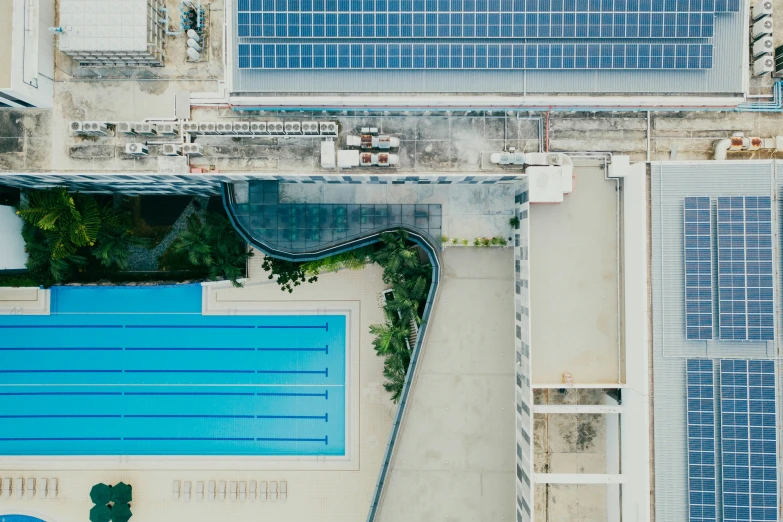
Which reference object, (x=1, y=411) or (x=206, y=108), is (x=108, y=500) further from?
(x=206, y=108)

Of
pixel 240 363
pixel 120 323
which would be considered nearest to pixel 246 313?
pixel 240 363

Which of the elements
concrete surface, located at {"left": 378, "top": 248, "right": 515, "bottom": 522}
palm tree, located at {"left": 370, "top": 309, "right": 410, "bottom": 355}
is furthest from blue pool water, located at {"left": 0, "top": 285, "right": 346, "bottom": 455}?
concrete surface, located at {"left": 378, "top": 248, "right": 515, "bottom": 522}

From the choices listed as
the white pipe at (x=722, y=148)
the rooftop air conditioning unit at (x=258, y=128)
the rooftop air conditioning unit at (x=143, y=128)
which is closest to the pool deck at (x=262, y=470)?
the rooftop air conditioning unit at (x=258, y=128)

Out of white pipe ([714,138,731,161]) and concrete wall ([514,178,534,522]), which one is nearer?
white pipe ([714,138,731,161])

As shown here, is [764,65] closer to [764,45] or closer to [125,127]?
[764,45]

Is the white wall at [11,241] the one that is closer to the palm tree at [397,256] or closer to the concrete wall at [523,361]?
the palm tree at [397,256]

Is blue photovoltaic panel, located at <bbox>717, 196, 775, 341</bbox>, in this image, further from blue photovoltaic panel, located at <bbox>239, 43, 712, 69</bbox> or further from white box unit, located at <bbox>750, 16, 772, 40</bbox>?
white box unit, located at <bbox>750, 16, 772, 40</bbox>
